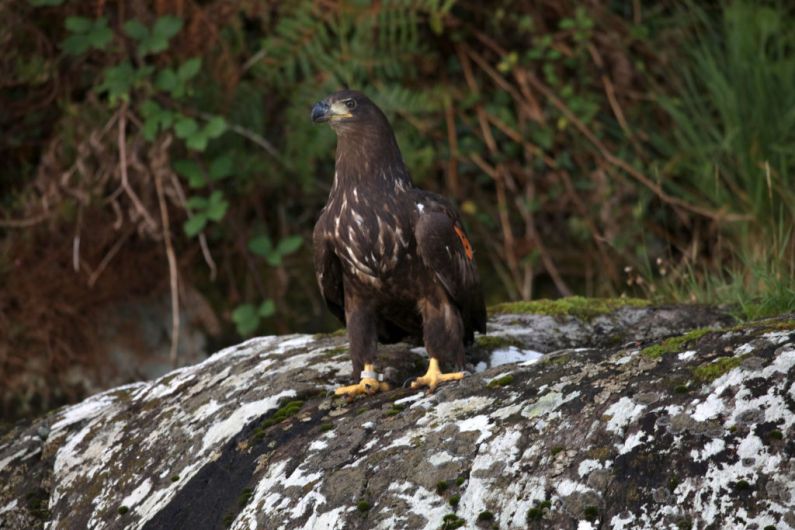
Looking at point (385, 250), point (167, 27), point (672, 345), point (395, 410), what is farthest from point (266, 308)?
point (672, 345)

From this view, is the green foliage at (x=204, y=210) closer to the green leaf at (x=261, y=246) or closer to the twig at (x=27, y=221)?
the green leaf at (x=261, y=246)

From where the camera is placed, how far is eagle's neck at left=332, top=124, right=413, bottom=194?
3812 mm

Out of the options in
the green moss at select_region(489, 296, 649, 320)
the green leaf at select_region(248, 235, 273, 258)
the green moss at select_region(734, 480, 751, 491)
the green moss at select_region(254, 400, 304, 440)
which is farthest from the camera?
the green leaf at select_region(248, 235, 273, 258)

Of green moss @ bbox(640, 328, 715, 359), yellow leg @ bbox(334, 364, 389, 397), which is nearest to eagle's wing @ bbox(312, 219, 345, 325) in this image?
yellow leg @ bbox(334, 364, 389, 397)

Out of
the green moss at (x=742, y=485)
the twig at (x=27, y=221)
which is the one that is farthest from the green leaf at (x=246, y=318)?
the green moss at (x=742, y=485)

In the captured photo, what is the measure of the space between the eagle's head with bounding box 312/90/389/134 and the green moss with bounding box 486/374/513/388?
127 centimetres

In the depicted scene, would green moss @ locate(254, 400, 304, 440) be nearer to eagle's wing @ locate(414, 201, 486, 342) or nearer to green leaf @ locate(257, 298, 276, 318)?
eagle's wing @ locate(414, 201, 486, 342)

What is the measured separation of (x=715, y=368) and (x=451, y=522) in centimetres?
70

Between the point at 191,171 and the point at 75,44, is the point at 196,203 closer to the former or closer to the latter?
Answer: the point at 191,171

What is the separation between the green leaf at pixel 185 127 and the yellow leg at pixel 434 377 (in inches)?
98.2

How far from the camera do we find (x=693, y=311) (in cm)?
415

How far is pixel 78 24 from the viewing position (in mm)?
5770

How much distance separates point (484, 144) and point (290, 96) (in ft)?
4.04

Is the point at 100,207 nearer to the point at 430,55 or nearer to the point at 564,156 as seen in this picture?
the point at 430,55
